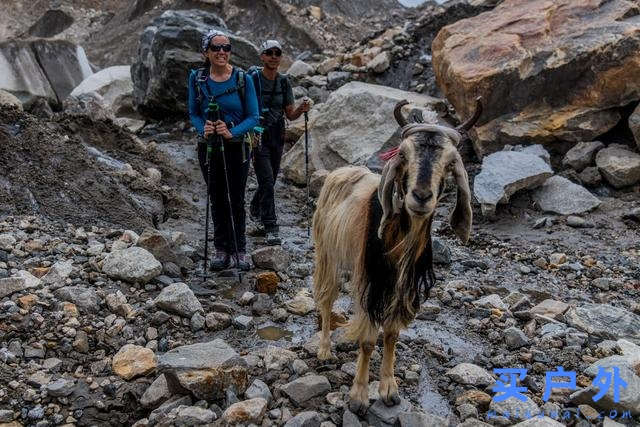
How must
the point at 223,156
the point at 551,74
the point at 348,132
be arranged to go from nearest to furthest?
the point at 223,156, the point at 551,74, the point at 348,132

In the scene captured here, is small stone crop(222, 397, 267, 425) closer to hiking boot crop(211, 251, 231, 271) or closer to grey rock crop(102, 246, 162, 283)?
grey rock crop(102, 246, 162, 283)

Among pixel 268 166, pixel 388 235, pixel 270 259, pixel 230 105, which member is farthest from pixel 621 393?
pixel 268 166

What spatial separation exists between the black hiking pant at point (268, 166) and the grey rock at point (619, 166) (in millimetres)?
5306

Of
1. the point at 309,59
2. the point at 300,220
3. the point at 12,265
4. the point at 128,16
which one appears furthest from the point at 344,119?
the point at 128,16

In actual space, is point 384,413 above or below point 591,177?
above

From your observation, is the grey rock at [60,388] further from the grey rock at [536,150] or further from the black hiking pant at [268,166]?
the grey rock at [536,150]

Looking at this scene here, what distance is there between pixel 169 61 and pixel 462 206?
1232 centimetres

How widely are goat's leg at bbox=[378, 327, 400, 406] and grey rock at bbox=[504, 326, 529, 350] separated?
148cm

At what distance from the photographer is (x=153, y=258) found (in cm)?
610

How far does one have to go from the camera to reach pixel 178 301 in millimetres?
5402

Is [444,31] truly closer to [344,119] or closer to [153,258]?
[344,119]

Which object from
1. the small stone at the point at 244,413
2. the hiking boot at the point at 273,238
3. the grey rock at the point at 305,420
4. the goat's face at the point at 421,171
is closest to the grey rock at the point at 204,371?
the small stone at the point at 244,413

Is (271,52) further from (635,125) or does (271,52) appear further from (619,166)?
(635,125)

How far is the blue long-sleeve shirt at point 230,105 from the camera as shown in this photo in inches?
235
